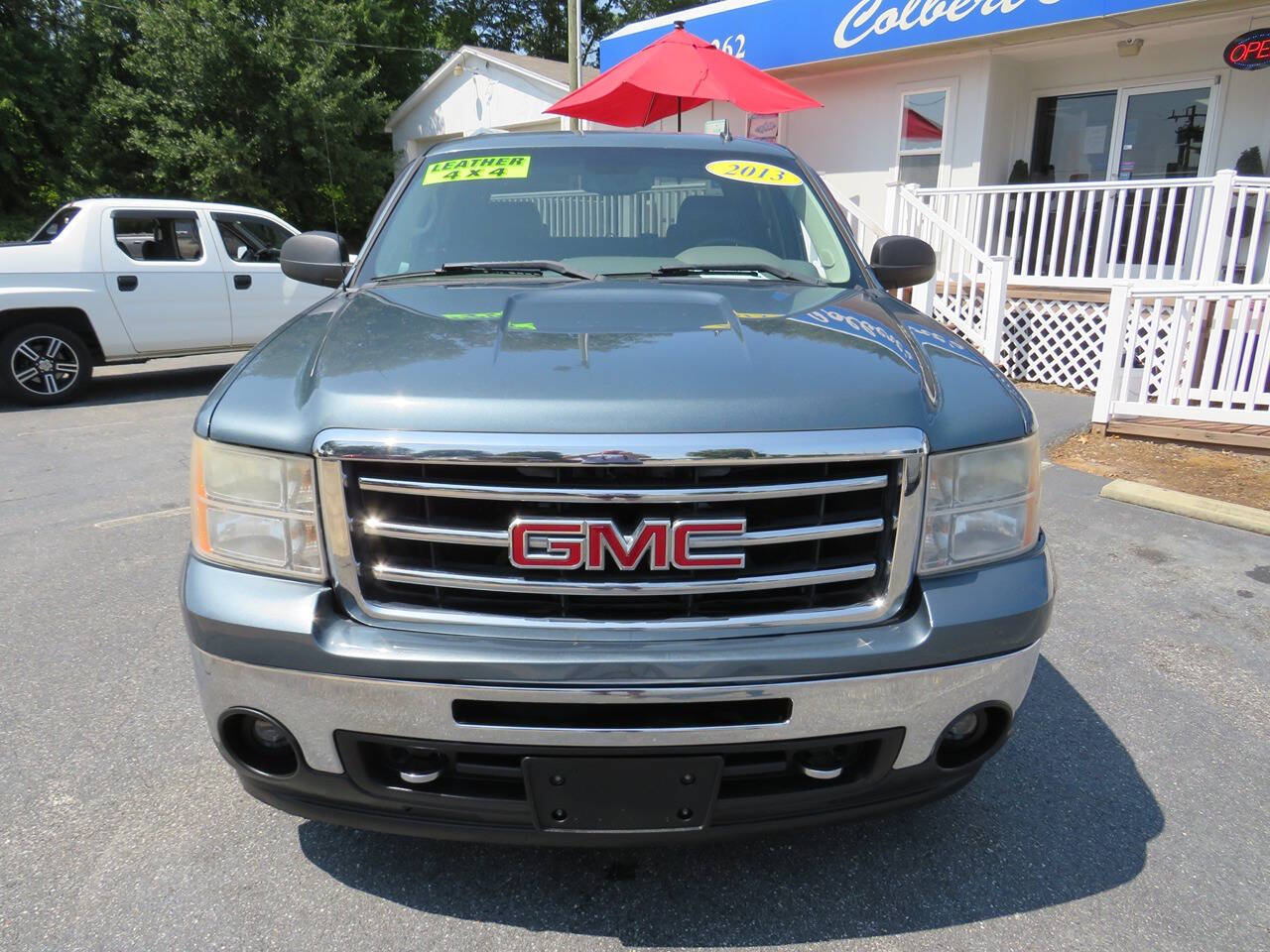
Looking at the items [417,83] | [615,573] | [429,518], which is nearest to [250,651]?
[429,518]

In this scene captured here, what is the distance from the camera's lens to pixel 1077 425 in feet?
23.2

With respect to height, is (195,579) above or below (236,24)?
below

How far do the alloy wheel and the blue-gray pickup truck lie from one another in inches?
298

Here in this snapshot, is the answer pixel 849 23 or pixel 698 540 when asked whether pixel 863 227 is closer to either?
pixel 849 23

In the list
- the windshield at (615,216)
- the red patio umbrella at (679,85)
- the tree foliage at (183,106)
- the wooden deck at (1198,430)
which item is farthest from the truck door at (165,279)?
the tree foliage at (183,106)

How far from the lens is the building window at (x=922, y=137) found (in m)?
11.0

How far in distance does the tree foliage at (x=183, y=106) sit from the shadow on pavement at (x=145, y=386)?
8.75m

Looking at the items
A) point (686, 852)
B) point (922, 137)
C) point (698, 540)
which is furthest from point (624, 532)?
point (922, 137)

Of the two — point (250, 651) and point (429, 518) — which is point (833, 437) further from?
point (250, 651)

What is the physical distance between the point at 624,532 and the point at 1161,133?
35.9 ft

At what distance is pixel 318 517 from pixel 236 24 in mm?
20869

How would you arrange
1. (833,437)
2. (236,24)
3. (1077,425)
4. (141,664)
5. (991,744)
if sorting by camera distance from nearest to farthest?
(833,437) → (991,744) → (141,664) → (1077,425) → (236,24)

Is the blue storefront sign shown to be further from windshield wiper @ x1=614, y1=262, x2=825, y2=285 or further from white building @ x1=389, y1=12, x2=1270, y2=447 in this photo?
windshield wiper @ x1=614, y1=262, x2=825, y2=285

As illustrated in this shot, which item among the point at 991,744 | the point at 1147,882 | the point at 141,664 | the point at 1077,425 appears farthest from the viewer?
the point at 1077,425
